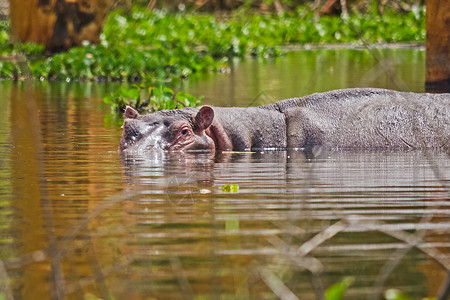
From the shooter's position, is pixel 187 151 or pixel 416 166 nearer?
pixel 416 166

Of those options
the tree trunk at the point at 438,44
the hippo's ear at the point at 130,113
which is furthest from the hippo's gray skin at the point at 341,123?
the tree trunk at the point at 438,44

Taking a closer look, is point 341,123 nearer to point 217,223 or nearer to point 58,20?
point 217,223

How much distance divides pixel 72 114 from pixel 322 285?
9.06 metres

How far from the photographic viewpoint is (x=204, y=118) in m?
9.02

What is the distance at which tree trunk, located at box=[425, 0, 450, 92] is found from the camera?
14570mm

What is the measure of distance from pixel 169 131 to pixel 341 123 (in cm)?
164

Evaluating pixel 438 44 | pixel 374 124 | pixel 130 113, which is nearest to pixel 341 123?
pixel 374 124

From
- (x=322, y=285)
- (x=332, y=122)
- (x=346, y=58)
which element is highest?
(x=346, y=58)

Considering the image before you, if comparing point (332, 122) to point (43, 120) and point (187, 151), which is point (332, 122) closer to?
point (187, 151)

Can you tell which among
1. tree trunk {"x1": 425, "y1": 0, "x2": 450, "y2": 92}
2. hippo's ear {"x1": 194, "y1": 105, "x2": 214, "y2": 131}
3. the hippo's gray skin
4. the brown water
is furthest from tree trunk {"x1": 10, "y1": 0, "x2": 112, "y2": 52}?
hippo's ear {"x1": 194, "y1": 105, "x2": 214, "y2": 131}

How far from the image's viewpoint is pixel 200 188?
22.0 ft

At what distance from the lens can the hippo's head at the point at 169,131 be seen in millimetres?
8875

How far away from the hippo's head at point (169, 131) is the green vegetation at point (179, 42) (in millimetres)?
3361

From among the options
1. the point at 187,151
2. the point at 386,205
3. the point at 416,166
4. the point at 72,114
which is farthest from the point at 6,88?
the point at 386,205
